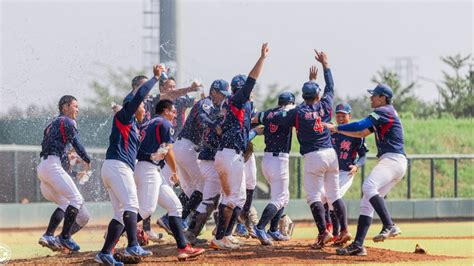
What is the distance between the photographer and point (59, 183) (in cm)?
1452

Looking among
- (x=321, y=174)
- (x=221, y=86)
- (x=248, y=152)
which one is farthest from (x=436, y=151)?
(x=221, y=86)

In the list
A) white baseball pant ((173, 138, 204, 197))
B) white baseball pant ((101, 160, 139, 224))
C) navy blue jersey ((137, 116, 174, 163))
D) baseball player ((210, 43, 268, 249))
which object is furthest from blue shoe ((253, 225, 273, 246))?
white baseball pant ((101, 160, 139, 224))

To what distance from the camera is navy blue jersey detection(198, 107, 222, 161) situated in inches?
565

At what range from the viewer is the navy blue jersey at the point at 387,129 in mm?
13891

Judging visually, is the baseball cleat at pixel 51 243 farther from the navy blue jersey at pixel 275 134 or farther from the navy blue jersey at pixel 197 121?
the navy blue jersey at pixel 275 134

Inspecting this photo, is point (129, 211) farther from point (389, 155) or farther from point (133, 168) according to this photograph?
point (389, 155)

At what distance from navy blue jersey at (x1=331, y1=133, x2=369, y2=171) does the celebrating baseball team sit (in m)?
0.01

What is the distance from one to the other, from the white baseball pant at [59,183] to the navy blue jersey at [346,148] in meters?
3.79

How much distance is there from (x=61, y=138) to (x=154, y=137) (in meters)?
2.02

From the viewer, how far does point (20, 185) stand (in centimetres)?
2383

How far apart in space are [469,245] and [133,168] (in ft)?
23.9

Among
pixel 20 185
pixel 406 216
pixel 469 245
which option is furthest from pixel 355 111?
pixel 469 245

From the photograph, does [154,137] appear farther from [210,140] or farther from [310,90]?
[310,90]

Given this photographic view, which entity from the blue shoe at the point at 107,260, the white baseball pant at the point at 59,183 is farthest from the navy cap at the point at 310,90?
the blue shoe at the point at 107,260
